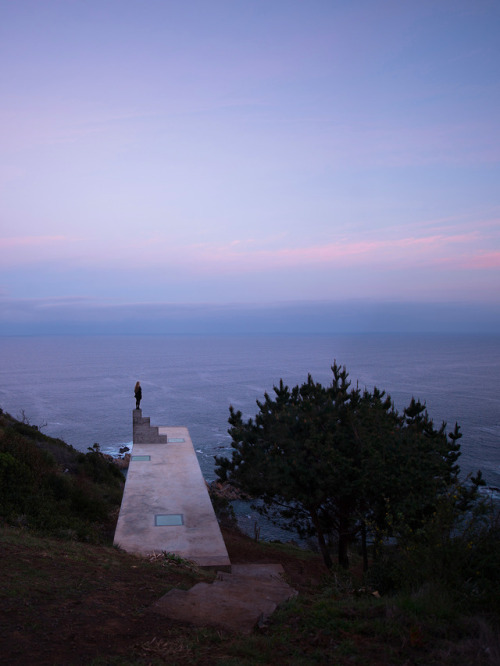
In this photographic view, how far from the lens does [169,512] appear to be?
11703mm

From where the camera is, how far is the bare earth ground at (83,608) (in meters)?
4.10

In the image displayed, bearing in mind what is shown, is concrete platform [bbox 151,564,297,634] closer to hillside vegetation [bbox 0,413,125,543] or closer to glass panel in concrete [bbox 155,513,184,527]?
hillside vegetation [bbox 0,413,125,543]

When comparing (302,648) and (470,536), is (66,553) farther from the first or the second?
(470,536)

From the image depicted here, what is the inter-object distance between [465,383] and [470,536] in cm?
7507

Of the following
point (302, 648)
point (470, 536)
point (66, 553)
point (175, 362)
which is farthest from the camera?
point (175, 362)

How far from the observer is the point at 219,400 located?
60.8m

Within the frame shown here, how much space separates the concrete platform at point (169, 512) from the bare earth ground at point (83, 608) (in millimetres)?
1638

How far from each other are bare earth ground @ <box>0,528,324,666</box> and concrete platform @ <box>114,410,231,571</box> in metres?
1.64

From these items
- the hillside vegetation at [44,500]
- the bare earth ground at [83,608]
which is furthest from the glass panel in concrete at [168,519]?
the bare earth ground at [83,608]

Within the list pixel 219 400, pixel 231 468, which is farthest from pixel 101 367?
pixel 231 468

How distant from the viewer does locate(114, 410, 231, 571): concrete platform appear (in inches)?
Answer: 378

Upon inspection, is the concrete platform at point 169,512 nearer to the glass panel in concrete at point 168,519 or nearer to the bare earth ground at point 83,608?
the glass panel in concrete at point 168,519

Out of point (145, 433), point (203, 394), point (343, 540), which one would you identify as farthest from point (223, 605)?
point (203, 394)

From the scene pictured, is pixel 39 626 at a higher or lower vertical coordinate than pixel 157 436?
higher
